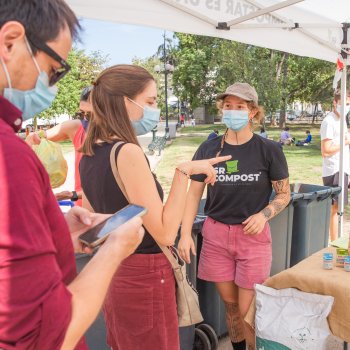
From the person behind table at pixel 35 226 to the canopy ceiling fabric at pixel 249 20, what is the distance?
2130mm

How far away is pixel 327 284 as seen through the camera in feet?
7.70

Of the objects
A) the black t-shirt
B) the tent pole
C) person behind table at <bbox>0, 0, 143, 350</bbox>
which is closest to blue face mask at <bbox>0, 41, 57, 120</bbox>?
person behind table at <bbox>0, 0, 143, 350</bbox>

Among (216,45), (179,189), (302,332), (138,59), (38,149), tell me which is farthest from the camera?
(138,59)

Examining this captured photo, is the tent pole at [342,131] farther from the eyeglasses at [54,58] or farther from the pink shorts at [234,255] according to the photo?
the eyeglasses at [54,58]

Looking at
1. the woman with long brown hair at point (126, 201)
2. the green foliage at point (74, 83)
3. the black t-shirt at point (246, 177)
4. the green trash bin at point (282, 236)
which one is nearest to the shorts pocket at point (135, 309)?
the woman with long brown hair at point (126, 201)

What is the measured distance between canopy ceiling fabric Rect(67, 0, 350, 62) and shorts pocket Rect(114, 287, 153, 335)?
1966 millimetres

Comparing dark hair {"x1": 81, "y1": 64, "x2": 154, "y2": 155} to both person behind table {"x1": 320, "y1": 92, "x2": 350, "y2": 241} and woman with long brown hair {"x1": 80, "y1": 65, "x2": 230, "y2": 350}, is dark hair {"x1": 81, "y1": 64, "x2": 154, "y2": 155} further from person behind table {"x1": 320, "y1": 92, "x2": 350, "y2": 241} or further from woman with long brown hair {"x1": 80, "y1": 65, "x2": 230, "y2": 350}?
person behind table {"x1": 320, "y1": 92, "x2": 350, "y2": 241}

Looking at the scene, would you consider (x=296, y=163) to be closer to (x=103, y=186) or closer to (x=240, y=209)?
(x=240, y=209)

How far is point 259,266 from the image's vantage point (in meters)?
2.76

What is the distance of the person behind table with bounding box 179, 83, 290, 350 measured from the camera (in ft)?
9.06

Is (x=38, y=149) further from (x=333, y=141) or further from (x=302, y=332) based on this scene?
(x=333, y=141)

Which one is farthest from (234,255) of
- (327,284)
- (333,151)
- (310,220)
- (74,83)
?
(74,83)

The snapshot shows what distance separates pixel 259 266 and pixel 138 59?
164ft

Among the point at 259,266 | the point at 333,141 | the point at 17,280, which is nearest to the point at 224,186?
the point at 259,266
